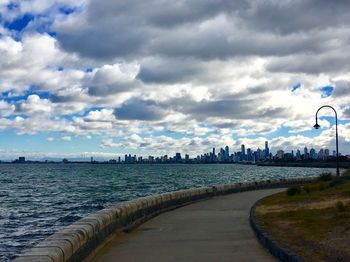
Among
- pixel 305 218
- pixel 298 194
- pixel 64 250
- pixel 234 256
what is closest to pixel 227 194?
pixel 298 194

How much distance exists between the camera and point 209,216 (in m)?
18.7

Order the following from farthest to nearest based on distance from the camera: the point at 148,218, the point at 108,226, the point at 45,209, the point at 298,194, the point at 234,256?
1. the point at 45,209
2. the point at 298,194
3. the point at 148,218
4. the point at 108,226
5. the point at 234,256

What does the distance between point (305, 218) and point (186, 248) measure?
20.1 feet

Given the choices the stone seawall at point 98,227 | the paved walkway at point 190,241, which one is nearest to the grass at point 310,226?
the paved walkway at point 190,241

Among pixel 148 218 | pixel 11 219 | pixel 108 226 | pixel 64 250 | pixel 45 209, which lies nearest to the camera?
pixel 64 250

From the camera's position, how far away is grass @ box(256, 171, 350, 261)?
10.6 m

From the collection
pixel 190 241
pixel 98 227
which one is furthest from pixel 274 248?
pixel 98 227

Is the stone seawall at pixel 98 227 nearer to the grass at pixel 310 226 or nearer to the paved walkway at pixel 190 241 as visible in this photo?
the paved walkway at pixel 190 241

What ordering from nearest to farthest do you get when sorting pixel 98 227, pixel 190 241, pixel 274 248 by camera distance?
pixel 274 248, pixel 98 227, pixel 190 241

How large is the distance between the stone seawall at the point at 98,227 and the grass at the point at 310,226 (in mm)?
3813

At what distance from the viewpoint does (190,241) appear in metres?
12.8

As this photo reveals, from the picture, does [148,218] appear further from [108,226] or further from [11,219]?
[11,219]

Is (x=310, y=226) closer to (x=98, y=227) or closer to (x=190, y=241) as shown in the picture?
(x=190, y=241)

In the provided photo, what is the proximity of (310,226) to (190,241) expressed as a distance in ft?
12.6
